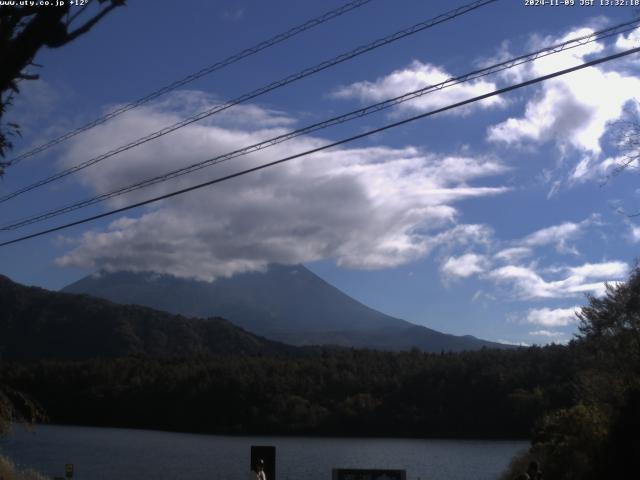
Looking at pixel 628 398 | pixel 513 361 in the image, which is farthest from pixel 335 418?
pixel 628 398

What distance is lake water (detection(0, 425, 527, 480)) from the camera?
4428 cm

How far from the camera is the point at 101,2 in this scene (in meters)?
9.04

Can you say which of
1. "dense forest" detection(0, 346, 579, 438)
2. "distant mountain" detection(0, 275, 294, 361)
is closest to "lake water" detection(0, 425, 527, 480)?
"dense forest" detection(0, 346, 579, 438)

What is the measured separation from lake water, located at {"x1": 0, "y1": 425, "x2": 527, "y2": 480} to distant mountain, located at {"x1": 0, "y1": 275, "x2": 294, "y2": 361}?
5097 cm

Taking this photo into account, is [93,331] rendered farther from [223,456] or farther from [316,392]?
[223,456]

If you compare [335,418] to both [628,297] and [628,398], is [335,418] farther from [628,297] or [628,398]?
[628,398]

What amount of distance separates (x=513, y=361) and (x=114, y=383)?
156 feet

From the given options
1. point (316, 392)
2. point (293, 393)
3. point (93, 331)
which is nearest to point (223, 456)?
point (293, 393)

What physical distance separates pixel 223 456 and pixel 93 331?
303 ft

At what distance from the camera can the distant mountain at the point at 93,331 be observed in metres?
132

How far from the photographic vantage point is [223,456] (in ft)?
185

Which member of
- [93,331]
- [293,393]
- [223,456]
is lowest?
[223,456]

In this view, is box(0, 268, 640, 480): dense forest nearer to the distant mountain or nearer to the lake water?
the lake water

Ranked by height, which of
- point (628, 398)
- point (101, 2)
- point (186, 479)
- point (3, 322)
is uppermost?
point (3, 322)
